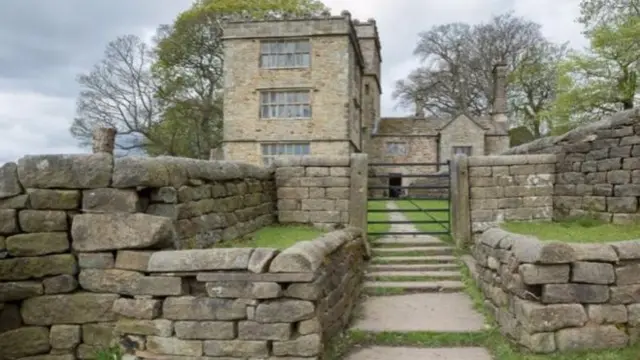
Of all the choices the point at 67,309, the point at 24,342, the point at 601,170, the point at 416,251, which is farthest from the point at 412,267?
the point at 24,342

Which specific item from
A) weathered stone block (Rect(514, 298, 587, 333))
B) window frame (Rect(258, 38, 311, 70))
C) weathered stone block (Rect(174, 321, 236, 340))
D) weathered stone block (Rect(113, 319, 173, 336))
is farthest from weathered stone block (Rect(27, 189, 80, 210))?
window frame (Rect(258, 38, 311, 70))

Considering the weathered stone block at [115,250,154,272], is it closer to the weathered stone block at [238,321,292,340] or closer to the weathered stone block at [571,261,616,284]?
the weathered stone block at [238,321,292,340]

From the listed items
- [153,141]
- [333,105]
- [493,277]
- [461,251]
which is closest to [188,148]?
[153,141]

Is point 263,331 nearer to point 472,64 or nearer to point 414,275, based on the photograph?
point 414,275

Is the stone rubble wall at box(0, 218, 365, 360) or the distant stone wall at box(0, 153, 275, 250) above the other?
the distant stone wall at box(0, 153, 275, 250)

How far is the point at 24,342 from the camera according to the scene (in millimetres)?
5379

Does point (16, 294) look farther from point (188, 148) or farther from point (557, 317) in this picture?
point (188, 148)

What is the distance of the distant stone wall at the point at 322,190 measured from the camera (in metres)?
10.8

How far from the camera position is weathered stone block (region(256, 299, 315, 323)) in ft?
16.1

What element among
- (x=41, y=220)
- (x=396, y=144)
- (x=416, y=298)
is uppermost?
(x=396, y=144)

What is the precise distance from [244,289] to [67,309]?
6.52 ft

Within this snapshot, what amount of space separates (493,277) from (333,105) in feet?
65.5

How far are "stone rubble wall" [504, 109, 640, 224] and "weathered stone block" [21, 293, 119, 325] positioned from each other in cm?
873

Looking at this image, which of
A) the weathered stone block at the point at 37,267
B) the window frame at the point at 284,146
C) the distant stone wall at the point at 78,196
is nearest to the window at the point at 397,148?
the window frame at the point at 284,146
